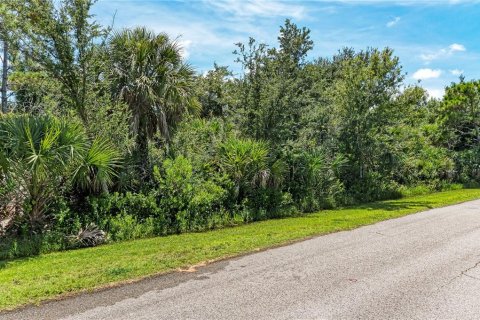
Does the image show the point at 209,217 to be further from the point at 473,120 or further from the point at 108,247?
the point at 473,120

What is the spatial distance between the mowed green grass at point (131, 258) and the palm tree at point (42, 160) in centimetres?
140

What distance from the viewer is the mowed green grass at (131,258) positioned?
5066 millimetres

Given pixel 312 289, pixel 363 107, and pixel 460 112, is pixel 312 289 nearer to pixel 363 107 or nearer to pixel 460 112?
pixel 363 107

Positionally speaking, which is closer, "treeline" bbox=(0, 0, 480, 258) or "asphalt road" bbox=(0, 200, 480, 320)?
"asphalt road" bbox=(0, 200, 480, 320)

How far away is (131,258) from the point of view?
6539mm

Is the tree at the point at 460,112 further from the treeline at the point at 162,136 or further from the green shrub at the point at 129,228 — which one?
the green shrub at the point at 129,228

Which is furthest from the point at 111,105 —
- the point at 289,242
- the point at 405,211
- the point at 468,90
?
the point at 468,90

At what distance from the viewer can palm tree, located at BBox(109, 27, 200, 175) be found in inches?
416

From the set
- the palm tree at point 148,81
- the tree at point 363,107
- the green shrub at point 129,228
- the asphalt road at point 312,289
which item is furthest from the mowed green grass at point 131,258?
the tree at point 363,107

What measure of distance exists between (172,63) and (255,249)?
6.65 metres

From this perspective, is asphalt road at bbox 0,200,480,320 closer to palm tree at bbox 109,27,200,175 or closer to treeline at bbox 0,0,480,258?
treeline at bbox 0,0,480,258

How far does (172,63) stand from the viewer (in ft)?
37.4

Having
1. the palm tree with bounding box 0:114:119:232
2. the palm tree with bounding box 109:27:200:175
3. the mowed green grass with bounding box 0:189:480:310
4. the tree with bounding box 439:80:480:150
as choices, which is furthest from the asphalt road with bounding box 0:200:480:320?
the tree with bounding box 439:80:480:150

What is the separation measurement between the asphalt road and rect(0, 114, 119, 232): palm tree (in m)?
3.54
